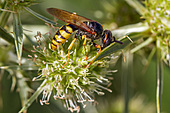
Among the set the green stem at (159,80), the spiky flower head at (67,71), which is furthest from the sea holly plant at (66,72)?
the green stem at (159,80)

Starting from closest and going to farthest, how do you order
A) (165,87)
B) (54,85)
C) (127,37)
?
(127,37) < (54,85) < (165,87)

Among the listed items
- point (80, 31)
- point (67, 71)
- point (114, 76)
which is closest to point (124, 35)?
point (80, 31)

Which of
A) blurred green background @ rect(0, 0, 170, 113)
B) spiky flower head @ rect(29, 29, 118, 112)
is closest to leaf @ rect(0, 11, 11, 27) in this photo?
spiky flower head @ rect(29, 29, 118, 112)

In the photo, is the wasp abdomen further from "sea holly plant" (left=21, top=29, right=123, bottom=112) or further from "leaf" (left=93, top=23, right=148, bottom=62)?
"leaf" (left=93, top=23, right=148, bottom=62)

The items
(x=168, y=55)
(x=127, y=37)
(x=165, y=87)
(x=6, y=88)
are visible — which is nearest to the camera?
(x=127, y=37)

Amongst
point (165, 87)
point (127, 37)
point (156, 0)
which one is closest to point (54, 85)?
point (127, 37)

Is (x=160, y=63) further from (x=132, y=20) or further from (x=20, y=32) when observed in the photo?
(x=20, y=32)
